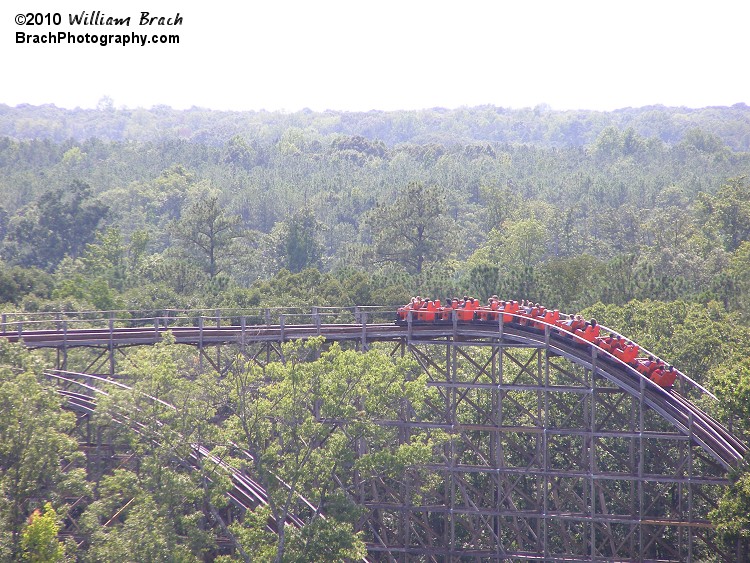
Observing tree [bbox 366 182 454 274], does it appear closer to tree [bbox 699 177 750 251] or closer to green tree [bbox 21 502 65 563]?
tree [bbox 699 177 750 251]

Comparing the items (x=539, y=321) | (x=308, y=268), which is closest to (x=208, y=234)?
(x=308, y=268)

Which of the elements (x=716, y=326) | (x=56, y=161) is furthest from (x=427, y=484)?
(x=56, y=161)

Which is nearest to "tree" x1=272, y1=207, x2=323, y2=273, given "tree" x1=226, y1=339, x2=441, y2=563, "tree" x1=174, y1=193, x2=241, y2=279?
"tree" x1=174, y1=193, x2=241, y2=279

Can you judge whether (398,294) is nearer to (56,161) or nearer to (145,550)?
(145,550)

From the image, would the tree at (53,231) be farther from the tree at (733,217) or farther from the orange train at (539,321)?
the orange train at (539,321)

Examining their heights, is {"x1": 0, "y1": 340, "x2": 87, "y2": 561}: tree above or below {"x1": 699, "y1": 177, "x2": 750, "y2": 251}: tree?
below
